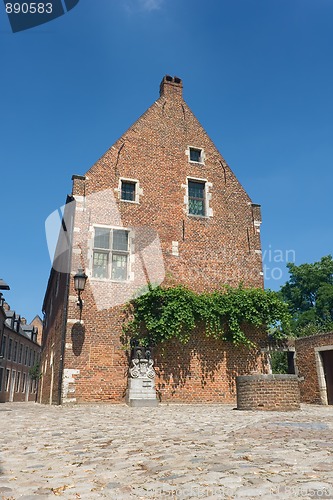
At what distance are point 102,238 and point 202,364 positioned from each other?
550cm

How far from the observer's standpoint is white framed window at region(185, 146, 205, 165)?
16.8 m

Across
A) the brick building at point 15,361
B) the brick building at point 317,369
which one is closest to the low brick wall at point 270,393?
the brick building at point 317,369

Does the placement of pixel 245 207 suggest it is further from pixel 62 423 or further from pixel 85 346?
pixel 62 423

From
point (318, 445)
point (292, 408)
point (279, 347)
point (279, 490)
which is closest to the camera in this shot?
point (279, 490)

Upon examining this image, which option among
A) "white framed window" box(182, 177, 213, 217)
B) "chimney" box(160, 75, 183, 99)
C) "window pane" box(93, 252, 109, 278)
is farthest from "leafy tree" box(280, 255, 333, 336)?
"window pane" box(93, 252, 109, 278)

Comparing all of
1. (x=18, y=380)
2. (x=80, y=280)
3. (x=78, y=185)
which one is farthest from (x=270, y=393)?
(x=18, y=380)

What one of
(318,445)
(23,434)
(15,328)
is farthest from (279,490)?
(15,328)

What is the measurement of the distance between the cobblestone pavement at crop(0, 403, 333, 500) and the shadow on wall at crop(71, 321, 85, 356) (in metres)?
6.50

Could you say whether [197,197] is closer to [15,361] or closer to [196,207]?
[196,207]

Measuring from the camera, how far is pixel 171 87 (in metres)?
17.9

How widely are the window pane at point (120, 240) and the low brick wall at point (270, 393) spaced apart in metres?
6.49

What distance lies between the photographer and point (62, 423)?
7.09 m

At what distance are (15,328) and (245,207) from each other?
2794cm

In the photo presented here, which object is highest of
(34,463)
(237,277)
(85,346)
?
(237,277)
